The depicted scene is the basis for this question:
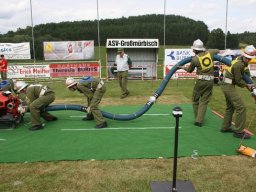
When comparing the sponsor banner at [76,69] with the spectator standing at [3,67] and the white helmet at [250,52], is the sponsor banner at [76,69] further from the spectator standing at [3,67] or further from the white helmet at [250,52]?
the white helmet at [250,52]

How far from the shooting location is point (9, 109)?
→ 8516 millimetres

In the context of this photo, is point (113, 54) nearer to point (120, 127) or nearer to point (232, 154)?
point (120, 127)

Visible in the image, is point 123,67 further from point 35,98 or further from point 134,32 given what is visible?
point 134,32

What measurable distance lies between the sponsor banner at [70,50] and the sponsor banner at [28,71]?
Result: 4618 mm

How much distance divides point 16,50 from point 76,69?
7436 millimetres

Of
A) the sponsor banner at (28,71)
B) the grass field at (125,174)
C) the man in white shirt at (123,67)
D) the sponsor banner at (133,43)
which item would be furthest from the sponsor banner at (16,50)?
the grass field at (125,174)

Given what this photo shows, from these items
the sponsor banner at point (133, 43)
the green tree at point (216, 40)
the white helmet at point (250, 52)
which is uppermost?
the green tree at point (216, 40)

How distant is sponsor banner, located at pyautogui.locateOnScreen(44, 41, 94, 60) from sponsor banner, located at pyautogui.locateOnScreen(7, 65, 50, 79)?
462 cm

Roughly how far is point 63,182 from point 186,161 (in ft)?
7.68

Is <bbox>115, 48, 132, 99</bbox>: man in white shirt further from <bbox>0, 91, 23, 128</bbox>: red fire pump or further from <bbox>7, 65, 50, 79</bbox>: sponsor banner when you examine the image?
<bbox>7, 65, 50, 79</bbox>: sponsor banner

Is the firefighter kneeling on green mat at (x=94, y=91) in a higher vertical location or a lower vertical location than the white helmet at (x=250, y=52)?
lower

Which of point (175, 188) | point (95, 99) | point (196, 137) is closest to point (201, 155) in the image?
point (196, 137)

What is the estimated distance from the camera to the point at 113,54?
67.6 feet

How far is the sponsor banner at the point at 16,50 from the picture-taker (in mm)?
24094
